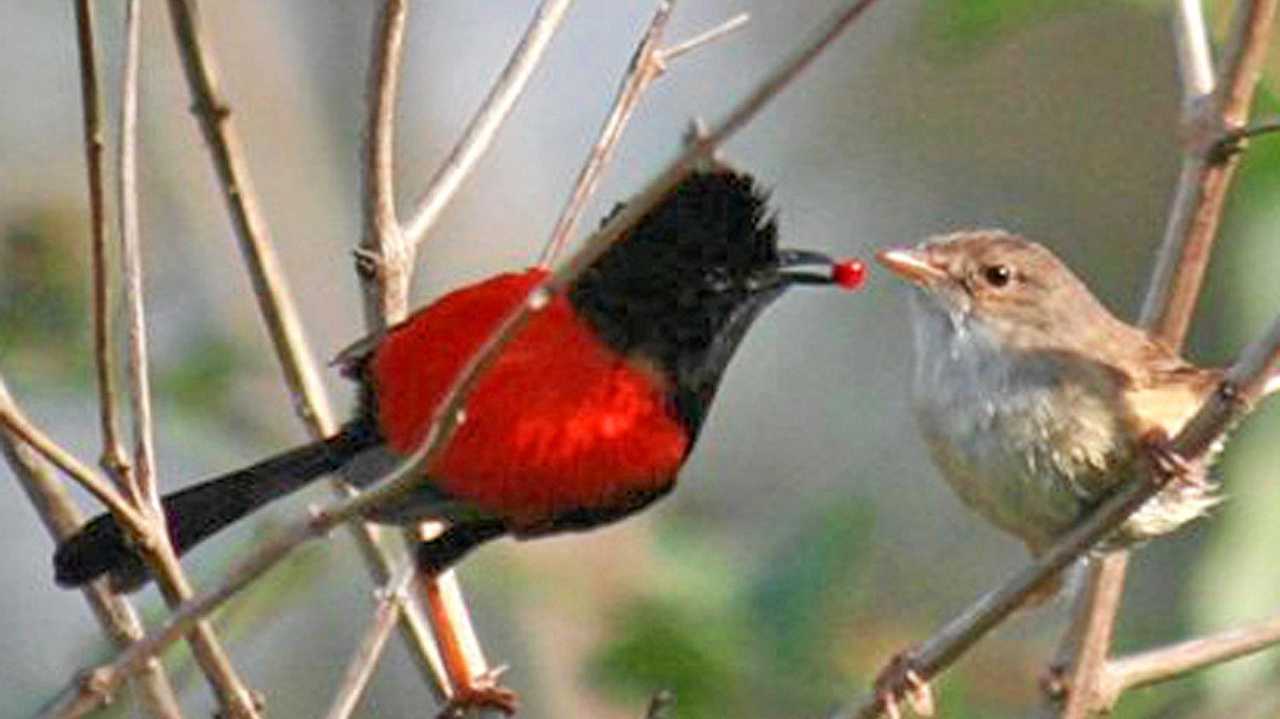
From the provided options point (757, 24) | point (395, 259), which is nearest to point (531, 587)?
point (395, 259)

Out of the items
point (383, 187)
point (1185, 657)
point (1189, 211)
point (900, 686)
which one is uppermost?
point (383, 187)

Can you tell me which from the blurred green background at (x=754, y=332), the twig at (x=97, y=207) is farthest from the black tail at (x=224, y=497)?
the twig at (x=97, y=207)

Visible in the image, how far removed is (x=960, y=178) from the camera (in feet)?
34.7

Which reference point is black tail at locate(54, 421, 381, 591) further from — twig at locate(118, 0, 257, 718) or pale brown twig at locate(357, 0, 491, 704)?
twig at locate(118, 0, 257, 718)

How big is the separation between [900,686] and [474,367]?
1276 mm

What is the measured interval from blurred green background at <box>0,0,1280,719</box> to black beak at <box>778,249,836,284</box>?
1.20 feet

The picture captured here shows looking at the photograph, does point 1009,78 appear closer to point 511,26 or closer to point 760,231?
point 511,26

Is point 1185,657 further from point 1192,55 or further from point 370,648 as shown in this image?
point 370,648

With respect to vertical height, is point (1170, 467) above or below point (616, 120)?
below

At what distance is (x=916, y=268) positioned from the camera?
525cm

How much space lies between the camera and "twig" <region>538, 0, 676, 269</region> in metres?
4.61

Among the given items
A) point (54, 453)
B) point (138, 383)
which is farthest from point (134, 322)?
point (54, 453)

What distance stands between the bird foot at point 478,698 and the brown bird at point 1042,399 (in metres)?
0.80

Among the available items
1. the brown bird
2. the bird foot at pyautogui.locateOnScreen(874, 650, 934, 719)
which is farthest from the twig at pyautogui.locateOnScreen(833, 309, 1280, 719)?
the brown bird
